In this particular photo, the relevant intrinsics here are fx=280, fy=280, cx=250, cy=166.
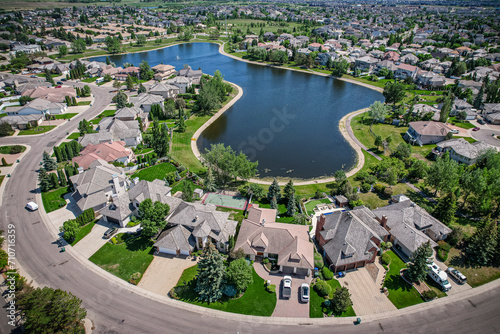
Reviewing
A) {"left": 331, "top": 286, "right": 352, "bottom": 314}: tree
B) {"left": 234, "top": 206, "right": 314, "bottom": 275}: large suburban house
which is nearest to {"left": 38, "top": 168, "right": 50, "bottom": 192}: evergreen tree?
{"left": 234, "top": 206, "right": 314, "bottom": 275}: large suburban house

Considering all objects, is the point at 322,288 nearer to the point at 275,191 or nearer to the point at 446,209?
the point at 275,191

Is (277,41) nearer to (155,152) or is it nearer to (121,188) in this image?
(155,152)

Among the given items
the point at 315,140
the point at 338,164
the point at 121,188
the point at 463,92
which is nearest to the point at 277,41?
the point at 463,92

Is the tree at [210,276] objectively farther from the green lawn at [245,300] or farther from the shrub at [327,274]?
the shrub at [327,274]

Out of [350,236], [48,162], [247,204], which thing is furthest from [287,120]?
[48,162]

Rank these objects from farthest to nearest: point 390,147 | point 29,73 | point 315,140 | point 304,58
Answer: point 304,58 → point 29,73 → point 315,140 → point 390,147
